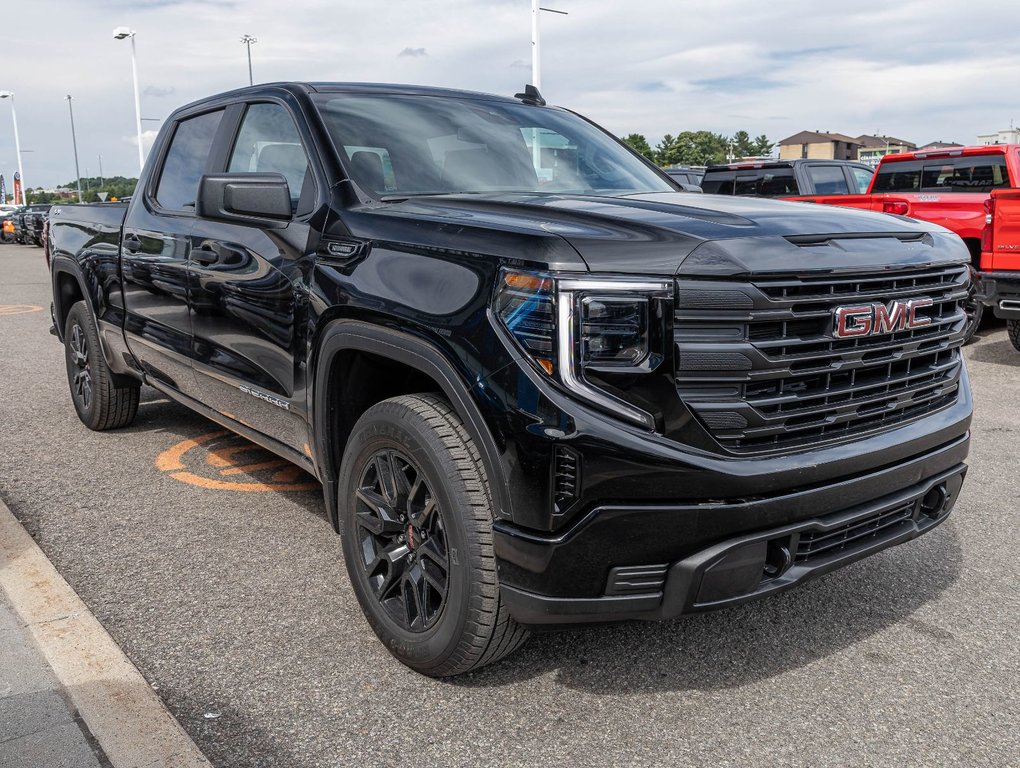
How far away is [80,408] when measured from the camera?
608 centimetres

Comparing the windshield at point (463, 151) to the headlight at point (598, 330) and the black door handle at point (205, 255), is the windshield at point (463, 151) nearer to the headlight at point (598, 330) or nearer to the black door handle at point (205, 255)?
the black door handle at point (205, 255)

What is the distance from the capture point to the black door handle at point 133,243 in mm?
4856

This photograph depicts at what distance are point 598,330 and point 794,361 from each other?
550 mm

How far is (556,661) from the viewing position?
303 centimetres

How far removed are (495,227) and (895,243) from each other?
122 centimetres

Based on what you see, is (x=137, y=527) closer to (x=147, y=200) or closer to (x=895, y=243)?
(x=147, y=200)

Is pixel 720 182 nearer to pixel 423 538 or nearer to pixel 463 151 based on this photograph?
pixel 463 151

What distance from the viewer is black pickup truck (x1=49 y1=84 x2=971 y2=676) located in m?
2.35

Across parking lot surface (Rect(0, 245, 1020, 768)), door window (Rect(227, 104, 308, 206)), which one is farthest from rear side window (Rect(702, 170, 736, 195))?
door window (Rect(227, 104, 308, 206))

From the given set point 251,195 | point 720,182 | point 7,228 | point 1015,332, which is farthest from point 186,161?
point 7,228

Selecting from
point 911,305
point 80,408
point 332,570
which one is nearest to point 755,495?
point 911,305

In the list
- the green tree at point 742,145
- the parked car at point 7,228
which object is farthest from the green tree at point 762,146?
the parked car at point 7,228

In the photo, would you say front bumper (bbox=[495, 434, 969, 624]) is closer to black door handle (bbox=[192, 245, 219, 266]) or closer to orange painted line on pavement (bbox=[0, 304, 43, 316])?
black door handle (bbox=[192, 245, 219, 266])

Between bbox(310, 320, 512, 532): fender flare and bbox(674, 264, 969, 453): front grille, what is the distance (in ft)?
1.77
